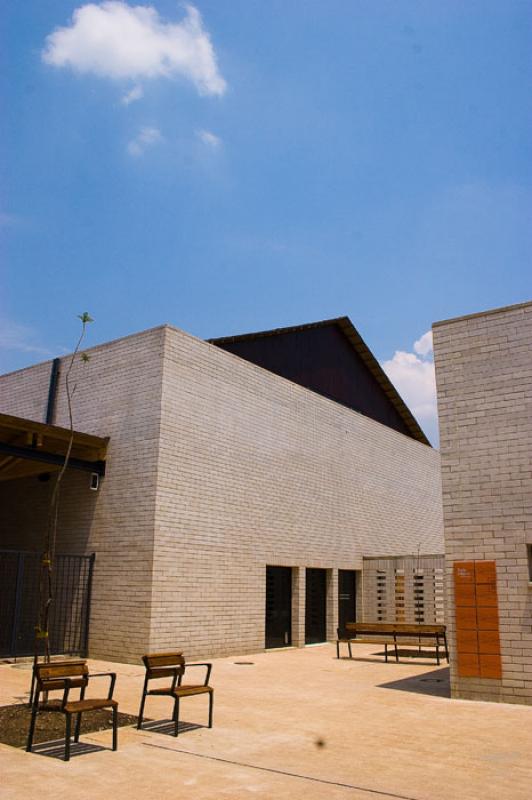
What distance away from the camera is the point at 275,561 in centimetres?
1697

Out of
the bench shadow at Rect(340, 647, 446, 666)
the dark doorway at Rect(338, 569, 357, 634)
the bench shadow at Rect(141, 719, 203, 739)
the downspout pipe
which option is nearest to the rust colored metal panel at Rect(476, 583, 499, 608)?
the bench shadow at Rect(141, 719, 203, 739)

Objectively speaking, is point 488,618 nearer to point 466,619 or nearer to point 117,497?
point 466,619

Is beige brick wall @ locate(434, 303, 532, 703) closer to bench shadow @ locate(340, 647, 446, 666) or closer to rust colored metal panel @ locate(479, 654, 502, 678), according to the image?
rust colored metal panel @ locate(479, 654, 502, 678)

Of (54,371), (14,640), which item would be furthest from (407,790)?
(54,371)

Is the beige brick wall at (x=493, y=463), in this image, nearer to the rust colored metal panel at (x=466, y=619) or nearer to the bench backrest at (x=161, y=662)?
the rust colored metal panel at (x=466, y=619)

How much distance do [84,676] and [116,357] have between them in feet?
31.8

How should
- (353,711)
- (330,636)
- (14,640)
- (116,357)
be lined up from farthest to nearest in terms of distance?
(330,636)
(116,357)
(14,640)
(353,711)

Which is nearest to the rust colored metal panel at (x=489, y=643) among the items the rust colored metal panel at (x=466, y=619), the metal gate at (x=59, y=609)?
the rust colored metal panel at (x=466, y=619)

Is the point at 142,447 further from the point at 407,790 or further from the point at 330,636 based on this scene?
the point at 407,790

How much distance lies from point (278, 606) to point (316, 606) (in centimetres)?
195

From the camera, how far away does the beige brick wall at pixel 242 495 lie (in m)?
14.2

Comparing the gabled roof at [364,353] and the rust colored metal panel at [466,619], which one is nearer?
the rust colored metal panel at [466,619]

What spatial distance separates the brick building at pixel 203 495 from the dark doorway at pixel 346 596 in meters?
0.07

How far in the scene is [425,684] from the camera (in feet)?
37.4
